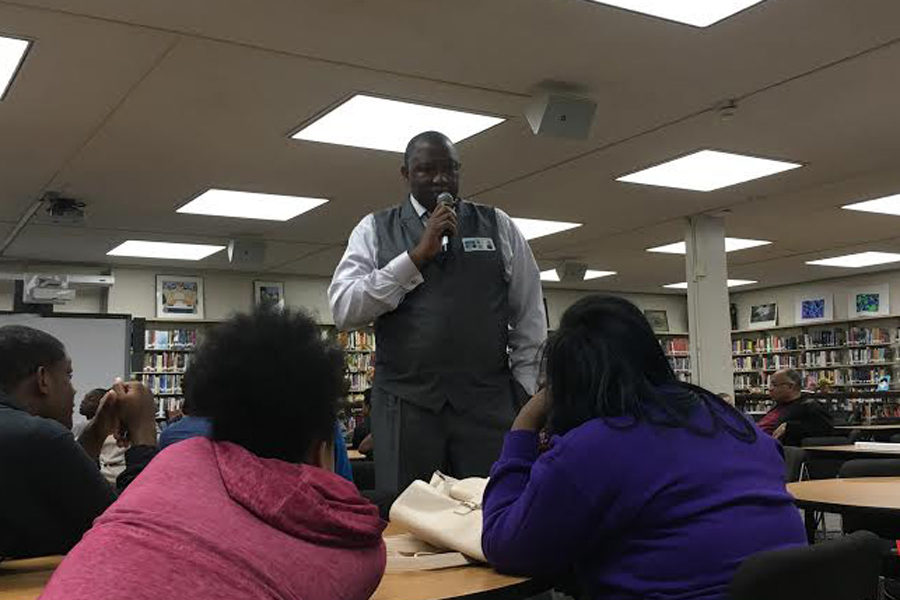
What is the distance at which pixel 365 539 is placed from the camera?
1000 mm

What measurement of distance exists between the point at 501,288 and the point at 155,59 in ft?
9.88

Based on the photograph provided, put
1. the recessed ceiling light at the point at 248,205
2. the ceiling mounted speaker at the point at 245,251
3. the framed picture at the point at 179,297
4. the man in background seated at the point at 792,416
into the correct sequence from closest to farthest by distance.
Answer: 1. the man in background seated at the point at 792,416
2. the recessed ceiling light at the point at 248,205
3. the ceiling mounted speaker at the point at 245,251
4. the framed picture at the point at 179,297

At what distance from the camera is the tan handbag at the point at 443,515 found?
4.62 feet

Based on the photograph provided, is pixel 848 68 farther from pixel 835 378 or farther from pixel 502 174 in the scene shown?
pixel 835 378

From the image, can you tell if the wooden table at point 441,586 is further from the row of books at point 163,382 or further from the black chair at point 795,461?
the row of books at point 163,382

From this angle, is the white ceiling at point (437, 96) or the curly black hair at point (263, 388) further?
the white ceiling at point (437, 96)

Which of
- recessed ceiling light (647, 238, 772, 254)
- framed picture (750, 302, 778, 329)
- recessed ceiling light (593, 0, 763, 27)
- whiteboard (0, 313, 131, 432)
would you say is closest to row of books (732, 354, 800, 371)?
framed picture (750, 302, 778, 329)

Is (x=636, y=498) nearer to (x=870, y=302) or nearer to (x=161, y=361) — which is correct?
(x=161, y=361)

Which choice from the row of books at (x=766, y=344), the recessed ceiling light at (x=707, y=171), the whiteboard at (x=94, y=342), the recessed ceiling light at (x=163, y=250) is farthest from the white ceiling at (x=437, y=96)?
the row of books at (x=766, y=344)

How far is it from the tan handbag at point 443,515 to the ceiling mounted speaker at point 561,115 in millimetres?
3845

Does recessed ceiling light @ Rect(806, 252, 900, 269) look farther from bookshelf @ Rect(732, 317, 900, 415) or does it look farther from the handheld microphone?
the handheld microphone

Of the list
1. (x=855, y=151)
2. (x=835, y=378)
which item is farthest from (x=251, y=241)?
(x=835, y=378)

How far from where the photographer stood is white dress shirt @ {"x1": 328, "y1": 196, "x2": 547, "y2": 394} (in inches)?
83.8

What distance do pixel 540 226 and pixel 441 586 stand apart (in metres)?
7.90
